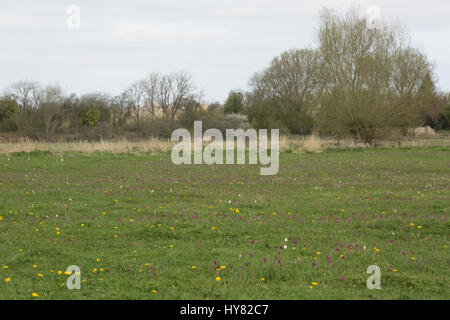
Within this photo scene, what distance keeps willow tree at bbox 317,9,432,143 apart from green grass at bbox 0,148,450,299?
19.6 metres

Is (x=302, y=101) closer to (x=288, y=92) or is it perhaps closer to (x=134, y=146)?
(x=288, y=92)

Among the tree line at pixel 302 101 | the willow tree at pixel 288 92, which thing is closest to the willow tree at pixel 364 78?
the tree line at pixel 302 101

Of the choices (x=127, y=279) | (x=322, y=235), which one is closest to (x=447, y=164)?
(x=322, y=235)

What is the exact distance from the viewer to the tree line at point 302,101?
35.6 metres

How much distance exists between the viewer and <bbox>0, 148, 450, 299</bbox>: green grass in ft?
20.0

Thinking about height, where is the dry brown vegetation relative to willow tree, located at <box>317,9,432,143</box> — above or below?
below

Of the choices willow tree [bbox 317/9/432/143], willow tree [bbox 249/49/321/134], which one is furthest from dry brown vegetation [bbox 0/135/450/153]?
willow tree [bbox 249/49/321/134]

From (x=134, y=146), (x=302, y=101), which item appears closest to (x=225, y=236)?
(x=134, y=146)

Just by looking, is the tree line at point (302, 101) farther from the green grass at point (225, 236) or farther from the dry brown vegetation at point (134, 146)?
the green grass at point (225, 236)

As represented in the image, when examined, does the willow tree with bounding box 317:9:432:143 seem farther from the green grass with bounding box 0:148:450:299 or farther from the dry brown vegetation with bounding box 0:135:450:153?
the green grass with bounding box 0:148:450:299

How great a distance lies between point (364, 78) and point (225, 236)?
98.0 ft

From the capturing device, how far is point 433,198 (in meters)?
12.4
